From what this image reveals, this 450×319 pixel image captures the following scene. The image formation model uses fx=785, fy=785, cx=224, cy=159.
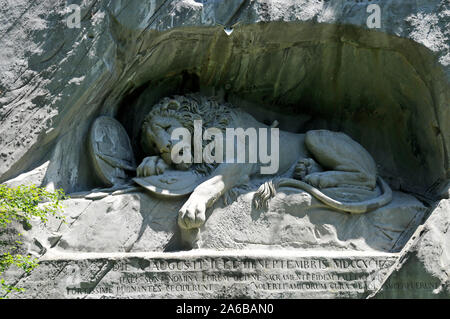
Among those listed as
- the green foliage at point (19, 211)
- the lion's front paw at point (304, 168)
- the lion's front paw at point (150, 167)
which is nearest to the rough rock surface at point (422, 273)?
the lion's front paw at point (304, 168)

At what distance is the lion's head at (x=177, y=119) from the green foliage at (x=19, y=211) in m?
1.02

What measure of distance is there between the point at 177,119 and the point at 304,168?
1.21 meters

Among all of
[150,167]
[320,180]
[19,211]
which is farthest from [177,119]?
[19,211]

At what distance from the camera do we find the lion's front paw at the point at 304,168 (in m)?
6.98

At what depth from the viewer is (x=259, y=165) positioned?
22.9 feet

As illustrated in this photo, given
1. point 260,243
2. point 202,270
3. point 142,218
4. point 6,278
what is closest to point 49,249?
point 6,278

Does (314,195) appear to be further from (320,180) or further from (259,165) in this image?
(259,165)

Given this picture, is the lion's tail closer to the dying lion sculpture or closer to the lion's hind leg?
the dying lion sculpture

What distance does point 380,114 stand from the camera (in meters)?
7.51

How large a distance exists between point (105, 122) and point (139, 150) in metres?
0.50

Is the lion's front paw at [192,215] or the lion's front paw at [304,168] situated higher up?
the lion's front paw at [304,168]

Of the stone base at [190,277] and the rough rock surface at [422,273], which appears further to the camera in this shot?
the rough rock surface at [422,273]

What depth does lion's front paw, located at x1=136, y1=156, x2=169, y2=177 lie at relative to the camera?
674 cm

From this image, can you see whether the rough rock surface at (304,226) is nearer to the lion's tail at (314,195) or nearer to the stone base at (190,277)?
the lion's tail at (314,195)
